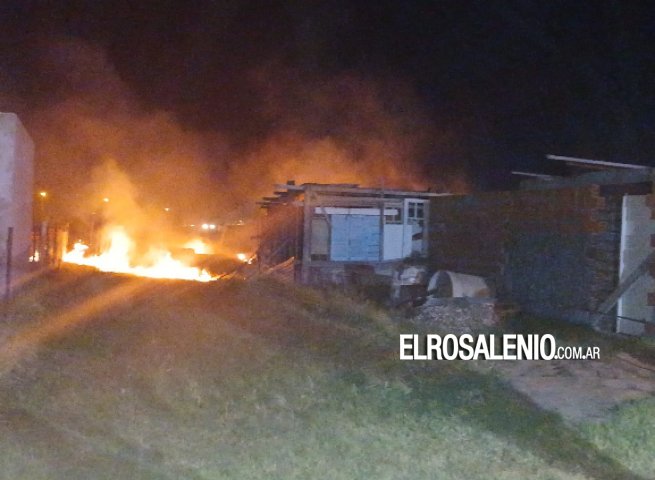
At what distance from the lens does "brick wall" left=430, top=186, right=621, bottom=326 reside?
1242cm

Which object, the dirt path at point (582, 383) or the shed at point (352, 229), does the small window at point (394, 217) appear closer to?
the shed at point (352, 229)

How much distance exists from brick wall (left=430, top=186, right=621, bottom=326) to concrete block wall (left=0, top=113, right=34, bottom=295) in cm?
862

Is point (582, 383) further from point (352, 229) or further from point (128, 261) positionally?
point (128, 261)

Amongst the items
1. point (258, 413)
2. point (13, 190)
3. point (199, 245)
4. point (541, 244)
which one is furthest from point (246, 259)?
point (258, 413)

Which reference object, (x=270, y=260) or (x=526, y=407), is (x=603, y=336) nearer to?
(x=526, y=407)

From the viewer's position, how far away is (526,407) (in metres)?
7.29

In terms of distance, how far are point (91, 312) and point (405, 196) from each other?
Result: 11296 millimetres

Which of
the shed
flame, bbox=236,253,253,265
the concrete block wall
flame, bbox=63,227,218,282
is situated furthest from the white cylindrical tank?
flame, bbox=236,253,253,265

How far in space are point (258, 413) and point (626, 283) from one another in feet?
24.3

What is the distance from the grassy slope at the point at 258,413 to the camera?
5.40 metres

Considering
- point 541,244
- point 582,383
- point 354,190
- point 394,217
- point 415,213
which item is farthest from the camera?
point 415,213

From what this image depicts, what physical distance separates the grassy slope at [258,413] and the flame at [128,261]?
11.8 m

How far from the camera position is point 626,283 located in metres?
11.9

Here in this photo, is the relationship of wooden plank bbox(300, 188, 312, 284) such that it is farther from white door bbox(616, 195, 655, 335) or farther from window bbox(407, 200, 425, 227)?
white door bbox(616, 195, 655, 335)
